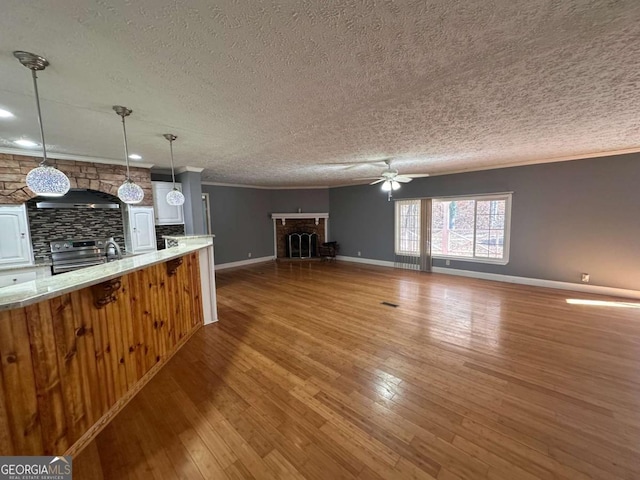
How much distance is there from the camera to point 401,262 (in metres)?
7.14

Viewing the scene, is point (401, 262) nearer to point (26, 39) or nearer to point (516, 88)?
point (516, 88)

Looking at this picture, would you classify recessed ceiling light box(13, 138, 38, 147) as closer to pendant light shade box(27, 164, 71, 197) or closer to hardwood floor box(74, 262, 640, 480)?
pendant light shade box(27, 164, 71, 197)

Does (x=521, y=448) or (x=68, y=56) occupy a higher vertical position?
(x=68, y=56)

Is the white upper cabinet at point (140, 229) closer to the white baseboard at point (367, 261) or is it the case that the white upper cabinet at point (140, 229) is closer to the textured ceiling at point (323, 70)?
the textured ceiling at point (323, 70)

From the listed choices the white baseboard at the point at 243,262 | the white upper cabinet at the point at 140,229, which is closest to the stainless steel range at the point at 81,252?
the white upper cabinet at the point at 140,229

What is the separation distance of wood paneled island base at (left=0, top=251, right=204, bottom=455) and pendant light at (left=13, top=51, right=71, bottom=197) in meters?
0.76

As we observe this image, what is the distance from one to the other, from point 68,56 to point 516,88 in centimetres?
312

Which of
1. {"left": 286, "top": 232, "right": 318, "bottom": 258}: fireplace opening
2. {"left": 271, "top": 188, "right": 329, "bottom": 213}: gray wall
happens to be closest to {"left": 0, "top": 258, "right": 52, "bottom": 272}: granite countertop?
{"left": 271, "top": 188, "right": 329, "bottom": 213}: gray wall

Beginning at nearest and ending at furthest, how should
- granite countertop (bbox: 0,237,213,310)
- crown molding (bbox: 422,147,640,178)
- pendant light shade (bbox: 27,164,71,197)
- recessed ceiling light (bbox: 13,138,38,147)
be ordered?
1. granite countertop (bbox: 0,237,213,310)
2. pendant light shade (bbox: 27,164,71,197)
3. recessed ceiling light (bbox: 13,138,38,147)
4. crown molding (bbox: 422,147,640,178)

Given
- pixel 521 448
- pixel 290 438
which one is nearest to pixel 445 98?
pixel 521 448

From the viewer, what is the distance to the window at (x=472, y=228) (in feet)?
18.1

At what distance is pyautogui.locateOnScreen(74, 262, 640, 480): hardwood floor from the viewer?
1529mm

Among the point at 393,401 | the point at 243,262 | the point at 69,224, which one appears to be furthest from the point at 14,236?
the point at 393,401

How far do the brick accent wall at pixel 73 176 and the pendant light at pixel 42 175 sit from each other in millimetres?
2815
